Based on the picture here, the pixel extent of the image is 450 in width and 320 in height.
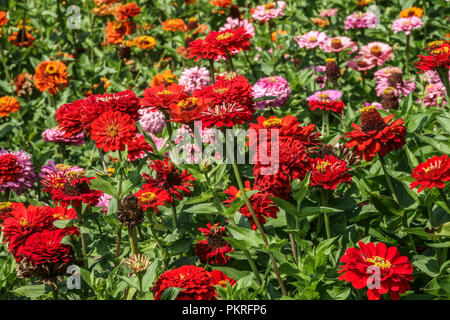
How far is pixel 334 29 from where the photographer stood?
4.55 m

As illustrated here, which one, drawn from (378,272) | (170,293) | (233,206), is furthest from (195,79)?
(378,272)

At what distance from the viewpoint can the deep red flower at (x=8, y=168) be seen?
8.16ft

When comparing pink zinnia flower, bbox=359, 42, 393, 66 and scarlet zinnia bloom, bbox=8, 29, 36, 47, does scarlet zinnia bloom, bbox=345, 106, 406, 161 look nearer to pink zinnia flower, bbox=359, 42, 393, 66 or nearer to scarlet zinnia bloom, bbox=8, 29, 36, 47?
pink zinnia flower, bbox=359, 42, 393, 66

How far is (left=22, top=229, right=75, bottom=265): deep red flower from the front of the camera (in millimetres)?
1753

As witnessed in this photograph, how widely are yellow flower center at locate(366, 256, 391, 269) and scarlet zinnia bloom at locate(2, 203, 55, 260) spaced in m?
1.15

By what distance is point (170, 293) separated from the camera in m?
1.58

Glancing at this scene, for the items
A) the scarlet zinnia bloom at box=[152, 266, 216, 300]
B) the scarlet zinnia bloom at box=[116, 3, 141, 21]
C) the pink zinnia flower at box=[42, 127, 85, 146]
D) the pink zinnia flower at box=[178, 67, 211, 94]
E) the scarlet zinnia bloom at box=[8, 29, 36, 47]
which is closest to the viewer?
the scarlet zinnia bloom at box=[152, 266, 216, 300]

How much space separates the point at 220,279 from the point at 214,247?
0.18 meters

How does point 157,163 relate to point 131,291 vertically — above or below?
above

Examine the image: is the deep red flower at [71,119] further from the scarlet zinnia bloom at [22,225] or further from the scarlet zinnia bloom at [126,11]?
the scarlet zinnia bloom at [126,11]

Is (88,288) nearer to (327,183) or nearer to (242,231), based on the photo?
(242,231)

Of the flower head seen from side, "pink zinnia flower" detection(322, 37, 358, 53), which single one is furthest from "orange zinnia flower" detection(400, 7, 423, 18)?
the flower head seen from side
